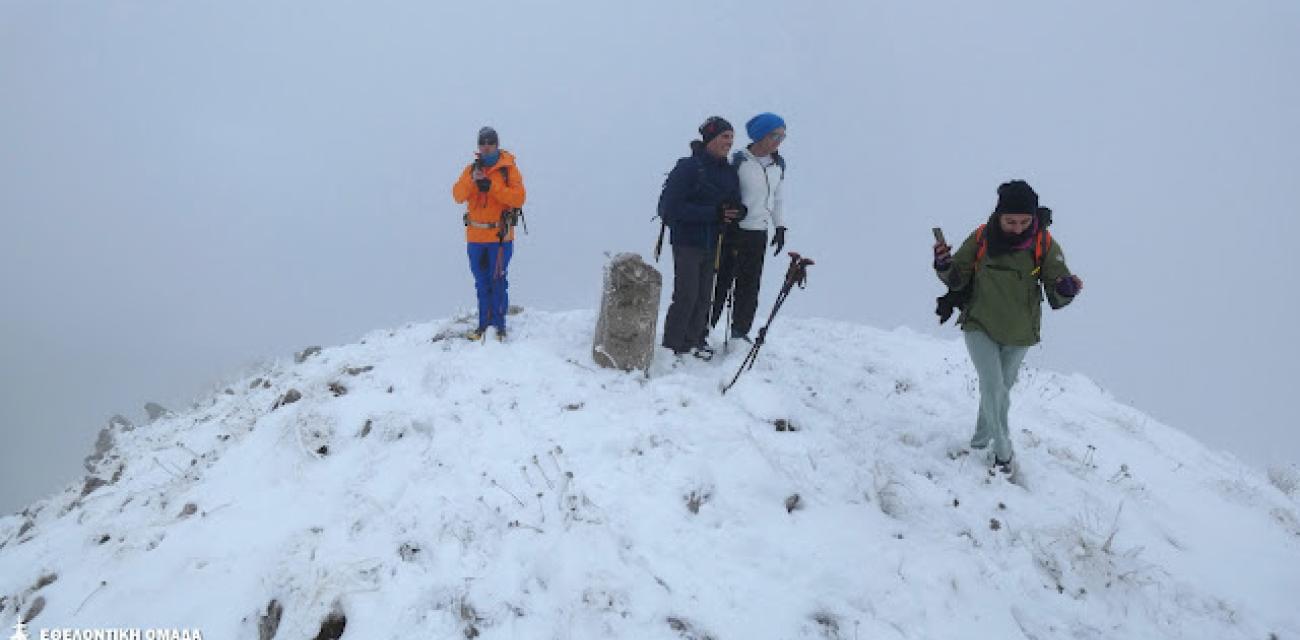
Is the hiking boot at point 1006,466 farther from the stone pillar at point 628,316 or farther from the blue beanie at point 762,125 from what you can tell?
the blue beanie at point 762,125

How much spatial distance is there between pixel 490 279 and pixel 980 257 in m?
6.01

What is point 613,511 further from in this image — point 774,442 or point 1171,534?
point 1171,534

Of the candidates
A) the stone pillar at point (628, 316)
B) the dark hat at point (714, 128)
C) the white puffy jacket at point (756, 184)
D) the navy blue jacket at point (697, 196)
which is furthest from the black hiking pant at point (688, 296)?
the dark hat at point (714, 128)

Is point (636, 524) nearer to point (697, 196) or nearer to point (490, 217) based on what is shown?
point (697, 196)

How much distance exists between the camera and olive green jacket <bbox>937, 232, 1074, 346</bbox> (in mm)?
5977

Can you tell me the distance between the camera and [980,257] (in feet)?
20.6

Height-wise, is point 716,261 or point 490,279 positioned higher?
point 716,261

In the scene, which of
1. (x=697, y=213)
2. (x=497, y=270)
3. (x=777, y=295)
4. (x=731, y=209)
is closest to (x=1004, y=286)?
(x=777, y=295)

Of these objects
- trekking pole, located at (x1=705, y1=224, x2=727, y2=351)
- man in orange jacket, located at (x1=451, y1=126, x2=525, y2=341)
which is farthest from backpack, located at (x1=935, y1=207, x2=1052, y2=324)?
man in orange jacket, located at (x1=451, y1=126, x2=525, y2=341)

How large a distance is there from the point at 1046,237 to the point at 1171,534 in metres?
2.84

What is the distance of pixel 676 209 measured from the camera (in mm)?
7863

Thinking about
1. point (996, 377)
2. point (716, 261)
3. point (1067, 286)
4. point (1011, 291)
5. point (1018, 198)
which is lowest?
point (996, 377)

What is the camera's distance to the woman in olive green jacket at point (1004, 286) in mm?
5836

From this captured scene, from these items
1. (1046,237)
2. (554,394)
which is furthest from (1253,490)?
(554,394)
